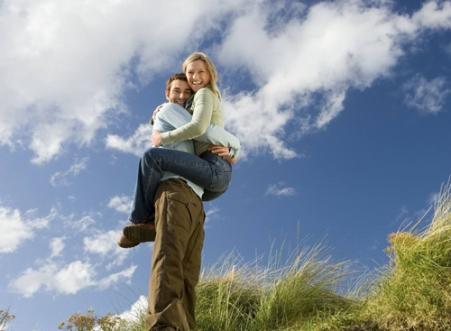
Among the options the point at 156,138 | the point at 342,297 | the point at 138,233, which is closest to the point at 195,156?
the point at 156,138

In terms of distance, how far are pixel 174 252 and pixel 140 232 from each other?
47cm

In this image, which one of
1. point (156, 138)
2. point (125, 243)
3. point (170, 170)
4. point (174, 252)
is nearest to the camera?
point (174, 252)

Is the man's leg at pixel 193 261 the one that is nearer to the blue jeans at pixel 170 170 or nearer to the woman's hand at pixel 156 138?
the blue jeans at pixel 170 170

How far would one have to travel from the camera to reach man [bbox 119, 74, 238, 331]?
3756 millimetres

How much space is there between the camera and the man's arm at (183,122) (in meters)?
4.29

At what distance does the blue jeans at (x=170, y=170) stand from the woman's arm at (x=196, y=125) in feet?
0.42

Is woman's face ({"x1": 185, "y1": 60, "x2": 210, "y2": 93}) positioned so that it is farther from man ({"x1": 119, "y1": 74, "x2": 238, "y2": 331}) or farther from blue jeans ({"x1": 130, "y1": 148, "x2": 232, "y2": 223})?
blue jeans ({"x1": 130, "y1": 148, "x2": 232, "y2": 223})

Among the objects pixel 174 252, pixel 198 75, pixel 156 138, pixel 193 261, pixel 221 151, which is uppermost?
pixel 198 75

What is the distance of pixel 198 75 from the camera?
443cm

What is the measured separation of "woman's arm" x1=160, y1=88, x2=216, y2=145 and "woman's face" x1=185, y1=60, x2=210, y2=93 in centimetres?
21

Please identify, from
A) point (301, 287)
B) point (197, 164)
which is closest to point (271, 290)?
point (301, 287)

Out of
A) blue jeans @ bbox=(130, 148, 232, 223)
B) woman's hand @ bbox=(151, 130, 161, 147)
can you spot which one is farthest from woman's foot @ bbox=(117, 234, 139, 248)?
woman's hand @ bbox=(151, 130, 161, 147)

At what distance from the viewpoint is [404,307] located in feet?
15.4

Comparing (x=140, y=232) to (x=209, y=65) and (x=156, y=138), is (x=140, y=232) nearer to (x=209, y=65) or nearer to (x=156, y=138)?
(x=156, y=138)
